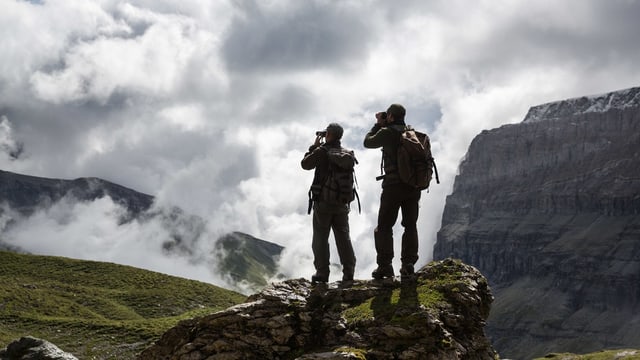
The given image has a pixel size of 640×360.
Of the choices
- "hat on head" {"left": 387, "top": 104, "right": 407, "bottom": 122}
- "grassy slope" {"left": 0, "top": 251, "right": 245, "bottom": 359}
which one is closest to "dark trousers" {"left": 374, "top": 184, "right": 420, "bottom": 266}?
"hat on head" {"left": 387, "top": 104, "right": 407, "bottom": 122}

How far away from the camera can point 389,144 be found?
22453 millimetres

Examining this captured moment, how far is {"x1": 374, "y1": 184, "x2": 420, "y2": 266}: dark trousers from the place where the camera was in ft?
74.3

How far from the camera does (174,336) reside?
68.1 ft

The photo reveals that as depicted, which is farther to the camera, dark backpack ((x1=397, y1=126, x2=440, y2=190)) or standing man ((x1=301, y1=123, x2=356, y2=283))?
standing man ((x1=301, y1=123, x2=356, y2=283))

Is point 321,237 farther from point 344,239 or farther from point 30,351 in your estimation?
point 30,351

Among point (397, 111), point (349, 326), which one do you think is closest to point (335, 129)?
point (397, 111)

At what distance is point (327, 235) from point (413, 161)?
432 centimetres

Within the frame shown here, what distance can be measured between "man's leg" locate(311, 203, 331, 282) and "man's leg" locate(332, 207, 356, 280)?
1.08 feet

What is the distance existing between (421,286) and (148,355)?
858cm

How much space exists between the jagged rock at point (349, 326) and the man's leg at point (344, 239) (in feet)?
7.83

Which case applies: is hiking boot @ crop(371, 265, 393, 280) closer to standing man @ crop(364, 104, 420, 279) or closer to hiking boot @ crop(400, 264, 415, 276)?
standing man @ crop(364, 104, 420, 279)

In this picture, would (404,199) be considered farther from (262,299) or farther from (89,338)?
(89,338)

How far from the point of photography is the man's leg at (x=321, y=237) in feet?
78.6

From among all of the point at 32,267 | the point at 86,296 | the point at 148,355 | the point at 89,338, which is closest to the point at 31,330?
the point at 89,338
